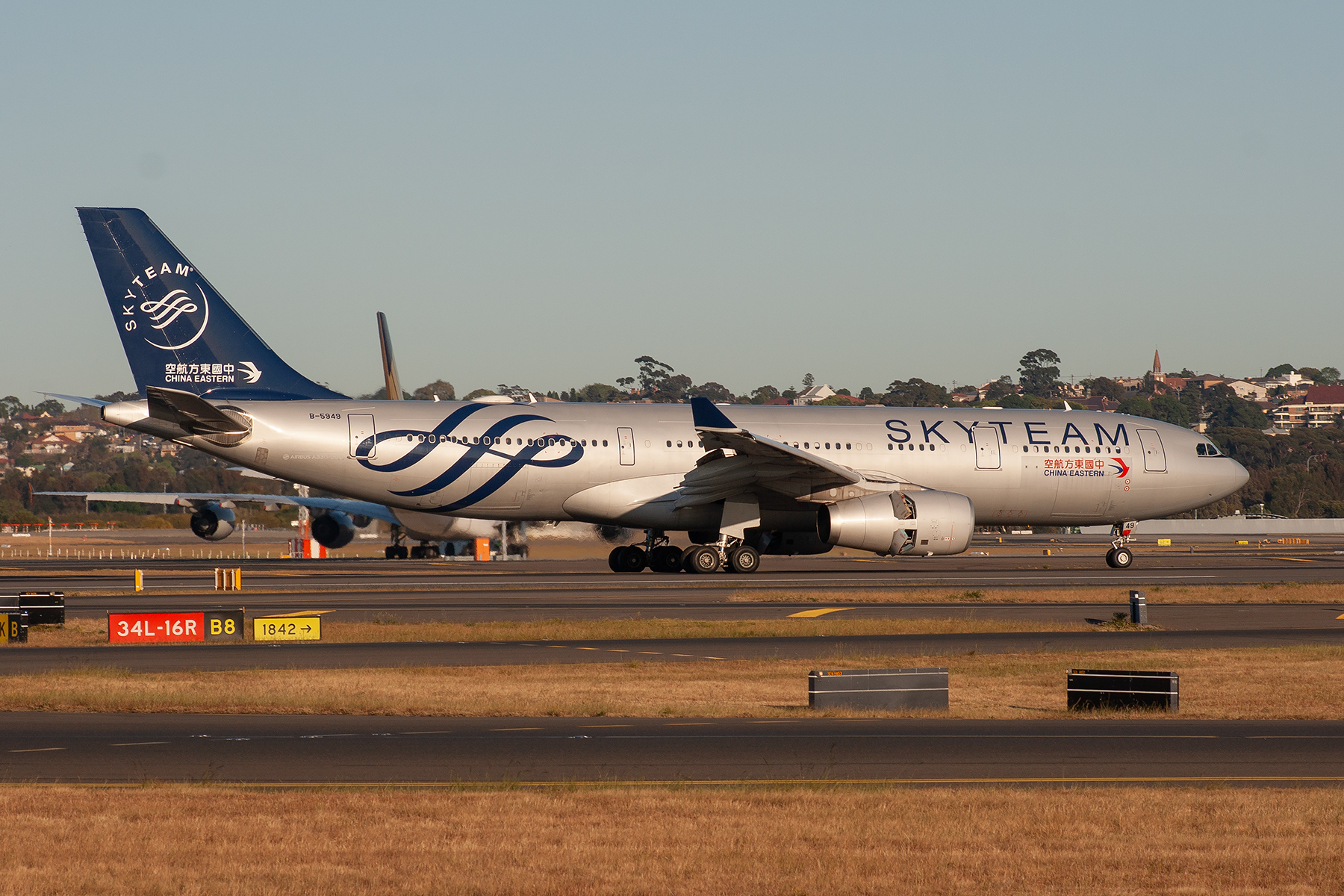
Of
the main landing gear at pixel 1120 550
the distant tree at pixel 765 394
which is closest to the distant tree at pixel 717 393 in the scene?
the distant tree at pixel 765 394

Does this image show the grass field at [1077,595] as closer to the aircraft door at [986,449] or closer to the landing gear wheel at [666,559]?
the landing gear wheel at [666,559]

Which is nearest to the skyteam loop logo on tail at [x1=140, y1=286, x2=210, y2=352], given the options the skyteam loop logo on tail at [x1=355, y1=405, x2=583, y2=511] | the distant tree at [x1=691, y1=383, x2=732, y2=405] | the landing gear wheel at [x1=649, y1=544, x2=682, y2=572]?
the skyteam loop logo on tail at [x1=355, y1=405, x2=583, y2=511]

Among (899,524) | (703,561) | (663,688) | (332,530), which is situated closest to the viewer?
(663,688)

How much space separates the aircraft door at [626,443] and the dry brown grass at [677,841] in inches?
1021

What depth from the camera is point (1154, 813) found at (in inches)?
357

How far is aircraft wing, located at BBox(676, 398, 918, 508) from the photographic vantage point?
33094 mm

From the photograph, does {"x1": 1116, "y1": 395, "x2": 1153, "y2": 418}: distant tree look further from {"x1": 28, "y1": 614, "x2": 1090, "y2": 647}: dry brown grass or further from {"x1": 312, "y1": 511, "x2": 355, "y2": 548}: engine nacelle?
{"x1": 28, "y1": 614, "x2": 1090, "y2": 647}: dry brown grass

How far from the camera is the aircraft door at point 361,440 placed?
34.2 m

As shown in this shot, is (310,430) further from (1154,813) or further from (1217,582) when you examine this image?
(1154,813)

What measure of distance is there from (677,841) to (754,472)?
2640 cm

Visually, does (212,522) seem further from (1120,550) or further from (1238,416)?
(1238,416)

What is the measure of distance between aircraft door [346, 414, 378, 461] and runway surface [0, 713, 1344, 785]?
20222mm

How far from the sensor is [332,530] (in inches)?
2266

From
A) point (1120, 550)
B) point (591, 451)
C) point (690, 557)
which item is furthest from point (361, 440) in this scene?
point (1120, 550)
